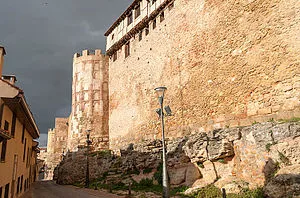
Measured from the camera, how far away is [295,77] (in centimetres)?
1103

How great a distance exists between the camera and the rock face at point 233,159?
902 cm

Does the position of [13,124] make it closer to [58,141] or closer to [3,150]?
[3,150]

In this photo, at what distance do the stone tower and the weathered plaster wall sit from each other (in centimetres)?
510

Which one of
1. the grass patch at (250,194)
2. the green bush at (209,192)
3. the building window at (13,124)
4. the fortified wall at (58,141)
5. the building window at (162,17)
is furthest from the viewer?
the fortified wall at (58,141)

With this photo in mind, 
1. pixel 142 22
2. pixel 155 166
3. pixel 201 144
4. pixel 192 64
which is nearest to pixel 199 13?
pixel 192 64

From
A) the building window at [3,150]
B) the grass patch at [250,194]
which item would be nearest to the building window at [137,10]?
the building window at [3,150]

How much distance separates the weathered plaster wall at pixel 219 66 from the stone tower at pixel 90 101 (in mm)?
5101

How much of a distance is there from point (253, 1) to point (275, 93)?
513 centimetres

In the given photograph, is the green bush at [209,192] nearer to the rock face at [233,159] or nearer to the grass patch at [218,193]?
the grass patch at [218,193]

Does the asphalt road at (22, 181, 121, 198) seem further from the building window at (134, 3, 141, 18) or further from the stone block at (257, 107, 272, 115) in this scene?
the building window at (134, 3, 141, 18)

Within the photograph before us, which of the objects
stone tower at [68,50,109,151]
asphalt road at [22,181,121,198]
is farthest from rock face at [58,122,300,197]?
stone tower at [68,50,109,151]

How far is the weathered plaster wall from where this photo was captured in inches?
455

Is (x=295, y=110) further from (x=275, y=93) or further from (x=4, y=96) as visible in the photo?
(x=4, y=96)

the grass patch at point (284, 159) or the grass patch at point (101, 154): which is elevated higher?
the grass patch at point (101, 154)
